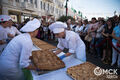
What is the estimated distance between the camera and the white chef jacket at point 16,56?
4.19ft

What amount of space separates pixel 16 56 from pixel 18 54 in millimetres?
51

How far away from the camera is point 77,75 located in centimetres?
118

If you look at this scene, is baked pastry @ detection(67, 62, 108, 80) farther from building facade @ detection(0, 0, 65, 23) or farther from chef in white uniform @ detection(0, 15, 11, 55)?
building facade @ detection(0, 0, 65, 23)

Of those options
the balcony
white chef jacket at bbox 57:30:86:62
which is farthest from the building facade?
white chef jacket at bbox 57:30:86:62

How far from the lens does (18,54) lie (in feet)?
4.49

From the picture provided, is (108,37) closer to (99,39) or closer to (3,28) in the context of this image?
(99,39)

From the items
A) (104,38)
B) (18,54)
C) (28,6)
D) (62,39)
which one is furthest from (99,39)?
(28,6)

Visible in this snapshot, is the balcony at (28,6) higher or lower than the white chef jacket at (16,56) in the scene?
higher

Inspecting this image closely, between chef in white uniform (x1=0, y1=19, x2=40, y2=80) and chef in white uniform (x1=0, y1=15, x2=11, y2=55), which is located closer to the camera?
chef in white uniform (x1=0, y1=19, x2=40, y2=80)

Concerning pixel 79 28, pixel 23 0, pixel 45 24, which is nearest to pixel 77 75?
pixel 79 28

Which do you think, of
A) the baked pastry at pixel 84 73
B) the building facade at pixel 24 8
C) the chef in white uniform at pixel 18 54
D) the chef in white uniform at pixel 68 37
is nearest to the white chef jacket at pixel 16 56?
the chef in white uniform at pixel 18 54

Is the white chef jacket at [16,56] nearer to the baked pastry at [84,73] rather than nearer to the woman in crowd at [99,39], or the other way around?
the baked pastry at [84,73]

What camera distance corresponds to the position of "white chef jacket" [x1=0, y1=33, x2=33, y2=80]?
Result: 1276 mm

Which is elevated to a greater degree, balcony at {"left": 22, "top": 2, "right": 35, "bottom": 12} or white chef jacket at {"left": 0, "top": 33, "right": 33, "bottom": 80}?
balcony at {"left": 22, "top": 2, "right": 35, "bottom": 12}
